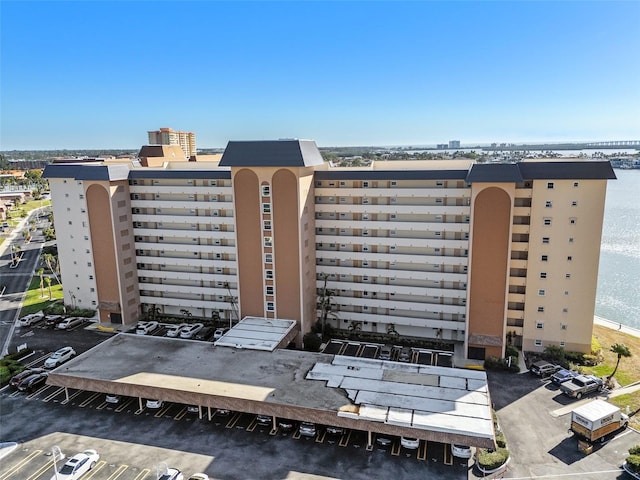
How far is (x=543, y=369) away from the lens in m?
38.8

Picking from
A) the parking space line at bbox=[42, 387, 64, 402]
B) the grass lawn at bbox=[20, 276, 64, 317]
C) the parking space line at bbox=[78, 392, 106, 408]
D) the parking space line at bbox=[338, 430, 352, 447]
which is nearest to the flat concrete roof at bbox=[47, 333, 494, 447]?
the parking space line at bbox=[78, 392, 106, 408]

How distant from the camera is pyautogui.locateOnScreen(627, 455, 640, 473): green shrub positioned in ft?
86.8

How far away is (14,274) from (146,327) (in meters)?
38.2

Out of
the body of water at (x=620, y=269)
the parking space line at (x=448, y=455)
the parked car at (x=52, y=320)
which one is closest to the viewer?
the parking space line at (x=448, y=455)

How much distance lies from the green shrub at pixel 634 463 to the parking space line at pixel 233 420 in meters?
24.8

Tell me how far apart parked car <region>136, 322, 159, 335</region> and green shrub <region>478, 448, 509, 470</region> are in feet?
115

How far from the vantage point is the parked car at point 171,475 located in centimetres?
2636

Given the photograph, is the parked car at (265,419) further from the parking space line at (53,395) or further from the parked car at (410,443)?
the parking space line at (53,395)

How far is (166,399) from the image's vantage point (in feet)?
109

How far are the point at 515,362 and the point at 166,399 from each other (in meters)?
28.9

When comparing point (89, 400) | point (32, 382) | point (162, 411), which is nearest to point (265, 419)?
point (162, 411)

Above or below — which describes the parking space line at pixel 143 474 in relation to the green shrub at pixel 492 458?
below

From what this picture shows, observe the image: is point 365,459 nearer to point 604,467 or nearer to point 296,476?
point 296,476

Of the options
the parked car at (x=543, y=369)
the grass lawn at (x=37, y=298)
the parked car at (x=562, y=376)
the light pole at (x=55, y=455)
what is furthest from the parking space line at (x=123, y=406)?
the parked car at (x=562, y=376)
